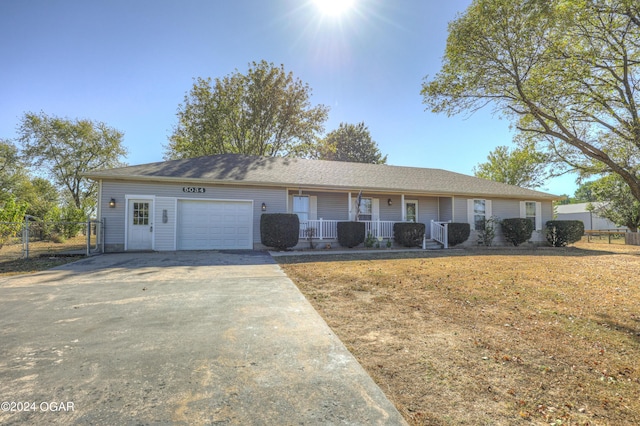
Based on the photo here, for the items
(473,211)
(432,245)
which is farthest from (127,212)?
(473,211)

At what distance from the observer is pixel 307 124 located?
2255cm

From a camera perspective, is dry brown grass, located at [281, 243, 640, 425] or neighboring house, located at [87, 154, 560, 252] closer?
dry brown grass, located at [281, 243, 640, 425]

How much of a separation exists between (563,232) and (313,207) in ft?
42.8

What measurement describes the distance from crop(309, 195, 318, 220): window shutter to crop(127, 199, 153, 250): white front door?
652 cm

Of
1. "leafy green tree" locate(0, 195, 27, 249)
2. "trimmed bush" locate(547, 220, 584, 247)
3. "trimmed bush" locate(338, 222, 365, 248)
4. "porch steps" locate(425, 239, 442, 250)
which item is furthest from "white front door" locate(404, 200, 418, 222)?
"leafy green tree" locate(0, 195, 27, 249)

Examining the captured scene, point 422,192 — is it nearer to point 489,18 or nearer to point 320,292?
point 489,18

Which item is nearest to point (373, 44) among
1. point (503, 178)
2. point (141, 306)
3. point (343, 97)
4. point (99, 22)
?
point (343, 97)

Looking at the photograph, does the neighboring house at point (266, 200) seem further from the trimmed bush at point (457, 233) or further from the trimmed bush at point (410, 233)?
the trimmed bush at point (410, 233)

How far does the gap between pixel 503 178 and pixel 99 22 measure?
35.3 metres

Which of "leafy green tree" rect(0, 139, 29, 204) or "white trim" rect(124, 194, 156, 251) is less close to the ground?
"leafy green tree" rect(0, 139, 29, 204)

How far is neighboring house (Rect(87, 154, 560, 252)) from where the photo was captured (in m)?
10.9

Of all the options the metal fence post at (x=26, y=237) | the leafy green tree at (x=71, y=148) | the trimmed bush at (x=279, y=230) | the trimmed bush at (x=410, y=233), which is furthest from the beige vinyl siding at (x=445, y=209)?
the leafy green tree at (x=71, y=148)

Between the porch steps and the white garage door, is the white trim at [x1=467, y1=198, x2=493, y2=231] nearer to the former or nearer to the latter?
the porch steps

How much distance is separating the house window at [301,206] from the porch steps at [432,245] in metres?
5.79
